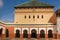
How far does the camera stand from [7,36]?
131ft

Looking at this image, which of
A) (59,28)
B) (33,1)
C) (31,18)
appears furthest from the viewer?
(33,1)

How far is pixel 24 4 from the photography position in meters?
47.6

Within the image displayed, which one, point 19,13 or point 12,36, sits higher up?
point 19,13

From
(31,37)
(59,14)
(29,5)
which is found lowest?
(31,37)

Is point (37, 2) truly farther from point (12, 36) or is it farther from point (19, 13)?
point (12, 36)

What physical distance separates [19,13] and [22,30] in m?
7.55

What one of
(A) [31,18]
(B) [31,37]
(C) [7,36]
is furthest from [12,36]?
(A) [31,18]

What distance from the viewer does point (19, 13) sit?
4675 centimetres

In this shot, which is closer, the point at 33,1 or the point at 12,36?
the point at 12,36

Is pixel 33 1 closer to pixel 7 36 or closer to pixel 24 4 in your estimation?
pixel 24 4

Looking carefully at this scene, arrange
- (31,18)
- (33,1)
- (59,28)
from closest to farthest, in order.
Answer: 1. (59,28)
2. (31,18)
3. (33,1)

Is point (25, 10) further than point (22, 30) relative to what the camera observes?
Yes

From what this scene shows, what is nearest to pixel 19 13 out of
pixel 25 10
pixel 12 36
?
pixel 25 10

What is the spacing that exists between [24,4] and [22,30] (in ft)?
30.4
